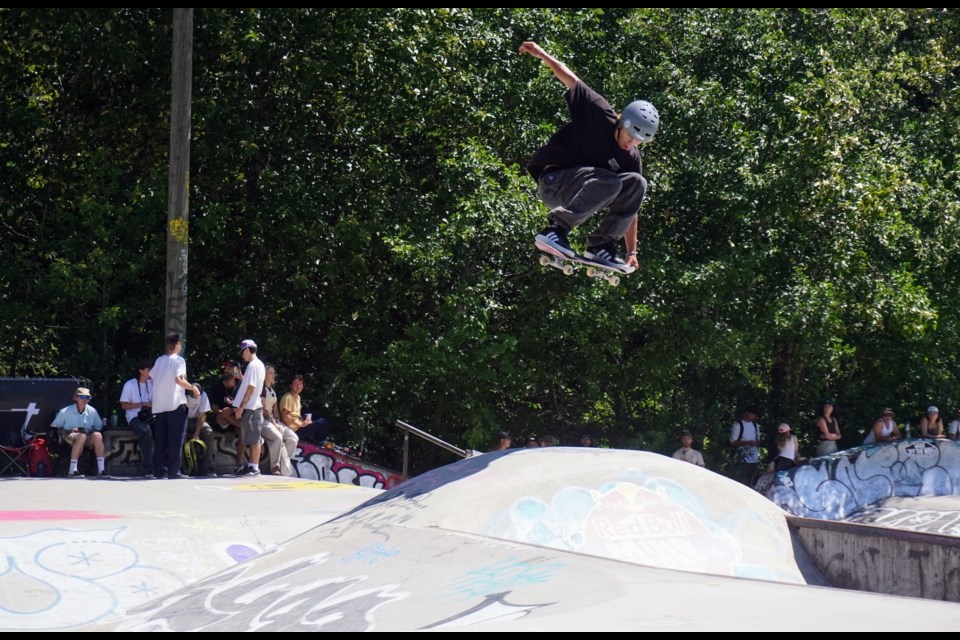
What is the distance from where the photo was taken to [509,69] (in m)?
17.6

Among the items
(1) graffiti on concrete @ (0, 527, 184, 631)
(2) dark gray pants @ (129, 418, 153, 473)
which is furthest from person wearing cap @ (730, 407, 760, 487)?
(1) graffiti on concrete @ (0, 527, 184, 631)

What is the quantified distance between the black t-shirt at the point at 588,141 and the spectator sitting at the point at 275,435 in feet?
17.0

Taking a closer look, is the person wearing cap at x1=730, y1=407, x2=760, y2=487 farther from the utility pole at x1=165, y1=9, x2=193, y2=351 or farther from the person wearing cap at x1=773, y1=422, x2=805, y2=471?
the utility pole at x1=165, y1=9, x2=193, y2=351

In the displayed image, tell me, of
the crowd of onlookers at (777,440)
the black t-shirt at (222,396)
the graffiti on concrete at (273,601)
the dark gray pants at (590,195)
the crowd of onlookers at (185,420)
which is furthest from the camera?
the crowd of onlookers at (777,440)

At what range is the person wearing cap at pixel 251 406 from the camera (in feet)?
37.9

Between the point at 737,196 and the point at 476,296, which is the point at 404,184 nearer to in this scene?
the point at 476,296

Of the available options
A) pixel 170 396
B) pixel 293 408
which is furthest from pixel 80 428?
pixel 293 408

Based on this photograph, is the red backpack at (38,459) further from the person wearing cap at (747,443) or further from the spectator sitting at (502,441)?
the person wearing cap at (747,443)

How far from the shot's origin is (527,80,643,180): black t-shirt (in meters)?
8.09

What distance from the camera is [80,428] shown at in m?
11.7

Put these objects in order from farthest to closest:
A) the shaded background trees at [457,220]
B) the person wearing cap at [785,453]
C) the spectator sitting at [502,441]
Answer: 1. the person wearing cap at [785,453]
2. the shaded background trees at [457,220]
3. the spectator sitting at [502,441]

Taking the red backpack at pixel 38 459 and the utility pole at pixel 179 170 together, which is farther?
the utility pole at pixel 179 170

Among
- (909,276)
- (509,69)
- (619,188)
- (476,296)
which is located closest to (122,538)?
(619,188)

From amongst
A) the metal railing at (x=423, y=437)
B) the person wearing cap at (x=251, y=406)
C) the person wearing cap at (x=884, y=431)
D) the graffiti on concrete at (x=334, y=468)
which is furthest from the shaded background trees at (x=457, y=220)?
the person wearing cap at (x=251, y=406)
